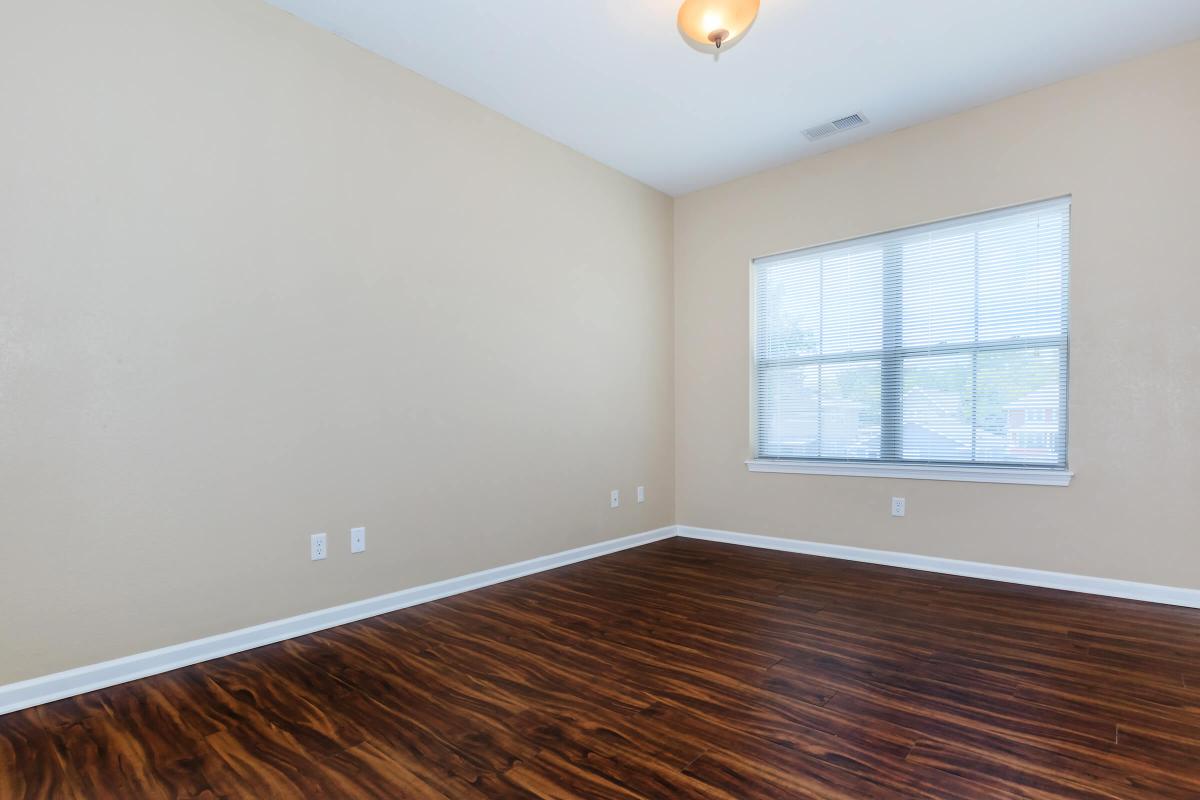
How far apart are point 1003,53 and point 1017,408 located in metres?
Answer: 1.88

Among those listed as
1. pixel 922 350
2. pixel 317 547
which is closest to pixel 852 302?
pixel 922 350

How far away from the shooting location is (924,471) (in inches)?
147

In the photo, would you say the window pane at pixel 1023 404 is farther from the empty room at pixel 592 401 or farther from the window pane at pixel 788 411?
the window pane at pixel 788 411

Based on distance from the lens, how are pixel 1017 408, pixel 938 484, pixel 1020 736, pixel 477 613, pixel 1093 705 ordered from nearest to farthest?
pixel 1020 736
pixel 1093 705
pixel 477 613
pixel 1017 408
pixel 938 484

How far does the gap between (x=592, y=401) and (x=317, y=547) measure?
202 cm

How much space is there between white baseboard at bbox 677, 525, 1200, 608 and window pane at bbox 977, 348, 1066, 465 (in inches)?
24.9

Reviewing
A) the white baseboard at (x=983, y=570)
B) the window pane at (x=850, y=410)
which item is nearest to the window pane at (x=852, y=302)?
the window pane at (x=850, y=410)

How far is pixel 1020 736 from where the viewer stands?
69.3 inches

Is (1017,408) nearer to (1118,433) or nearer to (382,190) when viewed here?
(1118,433)

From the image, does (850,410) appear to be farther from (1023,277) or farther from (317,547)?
(317,547)

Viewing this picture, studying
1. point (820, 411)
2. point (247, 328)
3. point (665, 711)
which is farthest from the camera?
point (820, 411)

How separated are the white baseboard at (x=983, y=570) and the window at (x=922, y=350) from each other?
0.52 metres

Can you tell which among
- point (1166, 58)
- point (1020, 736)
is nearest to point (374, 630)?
point (1020, 736)

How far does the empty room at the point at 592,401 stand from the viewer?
6.16 ft
